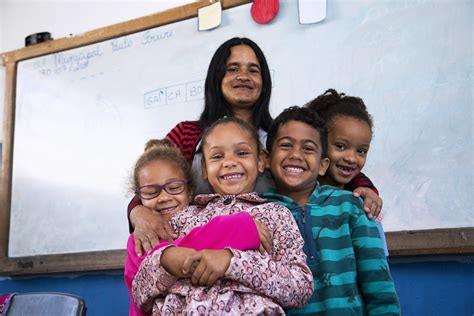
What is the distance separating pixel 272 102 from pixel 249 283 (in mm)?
1565

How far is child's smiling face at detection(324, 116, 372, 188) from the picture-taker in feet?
4.33

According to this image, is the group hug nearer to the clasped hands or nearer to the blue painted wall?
the clasped hands

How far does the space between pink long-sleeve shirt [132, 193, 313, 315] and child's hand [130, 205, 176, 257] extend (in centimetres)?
7

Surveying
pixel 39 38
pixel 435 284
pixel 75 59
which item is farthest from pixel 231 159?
pixel 39 38

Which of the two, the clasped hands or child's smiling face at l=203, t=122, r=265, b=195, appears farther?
child's smiling face at l=203, t=122, r=265, b=195

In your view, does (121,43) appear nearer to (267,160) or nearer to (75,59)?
(75,59)

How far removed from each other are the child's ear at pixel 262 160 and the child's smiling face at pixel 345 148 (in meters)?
0.18

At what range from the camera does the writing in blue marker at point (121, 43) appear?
285 centimetres

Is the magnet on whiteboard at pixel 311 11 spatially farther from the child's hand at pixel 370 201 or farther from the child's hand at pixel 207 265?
the child's hand at pixel 207 265

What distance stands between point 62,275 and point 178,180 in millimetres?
1934

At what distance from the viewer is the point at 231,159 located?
1162 mm

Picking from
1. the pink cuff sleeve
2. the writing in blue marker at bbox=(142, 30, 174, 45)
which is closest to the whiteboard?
the writing in blue marker at bbox=(142, 30, 174, 45)

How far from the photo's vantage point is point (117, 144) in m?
2.82

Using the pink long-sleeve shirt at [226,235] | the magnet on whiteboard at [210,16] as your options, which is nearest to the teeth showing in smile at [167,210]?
the pink long-sleeve shirt at [226,235]
